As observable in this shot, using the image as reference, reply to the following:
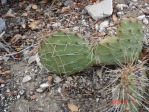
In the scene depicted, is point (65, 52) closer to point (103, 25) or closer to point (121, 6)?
point (103, 25)

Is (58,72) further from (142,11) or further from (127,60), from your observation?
(142,11)

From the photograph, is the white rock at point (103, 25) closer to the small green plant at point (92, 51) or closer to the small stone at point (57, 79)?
the small green plant at point (92, 51)

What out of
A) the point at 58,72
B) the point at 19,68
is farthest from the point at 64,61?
the point at 19,68

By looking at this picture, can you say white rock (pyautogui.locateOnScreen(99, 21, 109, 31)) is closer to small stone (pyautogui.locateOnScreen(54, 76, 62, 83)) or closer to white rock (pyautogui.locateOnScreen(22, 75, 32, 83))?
small stone (pyautogui.locateOnScreen(54, 76, 62, 83))

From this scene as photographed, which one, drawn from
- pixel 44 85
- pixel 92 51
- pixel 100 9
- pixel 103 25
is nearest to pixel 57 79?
pixel 44 85

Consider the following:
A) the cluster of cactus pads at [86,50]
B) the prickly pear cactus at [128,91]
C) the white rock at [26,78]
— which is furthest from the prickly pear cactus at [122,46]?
the white rock at [26,78]

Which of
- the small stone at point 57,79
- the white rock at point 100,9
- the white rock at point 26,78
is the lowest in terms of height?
the small stone at point 57,79
